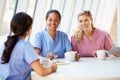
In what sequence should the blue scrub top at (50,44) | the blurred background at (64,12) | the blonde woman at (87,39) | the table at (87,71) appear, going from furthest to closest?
the blurred background at (64,12)
the blonde woman at (87,39)
the blue scrub top at (50,44)
the table at (87,71)

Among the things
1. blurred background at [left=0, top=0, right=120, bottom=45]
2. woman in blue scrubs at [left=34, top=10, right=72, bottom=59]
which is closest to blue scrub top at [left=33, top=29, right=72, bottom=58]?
woman in blue scrubs at [left=34, top=10, right=72, bottom=59]

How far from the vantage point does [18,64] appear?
5.74 feet

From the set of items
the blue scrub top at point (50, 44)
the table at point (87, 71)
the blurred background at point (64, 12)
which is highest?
the blurred background at point (64, 12)

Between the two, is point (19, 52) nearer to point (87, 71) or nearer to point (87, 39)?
point (87, 71)

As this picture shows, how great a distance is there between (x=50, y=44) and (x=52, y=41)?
0.04m

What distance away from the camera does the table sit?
167 centimetres

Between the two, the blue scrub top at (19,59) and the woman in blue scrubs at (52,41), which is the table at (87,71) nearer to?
the blue scrub top at (19,59)

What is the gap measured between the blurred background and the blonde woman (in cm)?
85

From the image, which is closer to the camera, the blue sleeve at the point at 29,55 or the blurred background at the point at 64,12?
the blue sleeve at the point at 29,55

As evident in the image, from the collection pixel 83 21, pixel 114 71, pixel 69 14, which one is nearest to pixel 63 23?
pixel 69 14

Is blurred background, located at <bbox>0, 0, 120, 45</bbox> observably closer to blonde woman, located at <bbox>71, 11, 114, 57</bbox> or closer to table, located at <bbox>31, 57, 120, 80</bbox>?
blonde woman, located at <bbox>71, 11, 114, 57</bbox>

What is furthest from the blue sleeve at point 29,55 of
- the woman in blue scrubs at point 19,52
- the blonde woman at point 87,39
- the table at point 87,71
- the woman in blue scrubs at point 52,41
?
the blonde woman at point 87,39

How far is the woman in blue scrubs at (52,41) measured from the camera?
2.57 m

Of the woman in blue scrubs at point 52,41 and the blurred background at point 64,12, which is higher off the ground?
the blurred background at point 64,12
